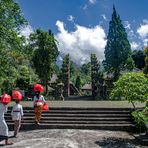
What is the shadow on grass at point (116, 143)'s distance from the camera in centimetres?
1223

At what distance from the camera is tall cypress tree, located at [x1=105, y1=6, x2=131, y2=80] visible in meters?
60.0

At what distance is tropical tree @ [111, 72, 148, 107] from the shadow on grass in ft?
4.96

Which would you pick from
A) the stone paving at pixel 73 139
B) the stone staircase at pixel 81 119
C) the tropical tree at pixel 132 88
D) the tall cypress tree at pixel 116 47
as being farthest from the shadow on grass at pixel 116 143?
the tall cypress tree at pixel 116 47

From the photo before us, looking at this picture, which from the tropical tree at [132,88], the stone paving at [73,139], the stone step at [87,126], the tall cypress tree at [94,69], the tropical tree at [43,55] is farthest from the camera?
the tall cypress tree at [94,69]

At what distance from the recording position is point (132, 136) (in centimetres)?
1443

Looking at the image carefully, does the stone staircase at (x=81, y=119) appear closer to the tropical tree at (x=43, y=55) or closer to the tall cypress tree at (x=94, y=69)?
the tropical tree at (x=43, y=55)

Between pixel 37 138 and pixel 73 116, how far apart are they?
3920 mm

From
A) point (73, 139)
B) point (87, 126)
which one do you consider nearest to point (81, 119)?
point (87, 126)

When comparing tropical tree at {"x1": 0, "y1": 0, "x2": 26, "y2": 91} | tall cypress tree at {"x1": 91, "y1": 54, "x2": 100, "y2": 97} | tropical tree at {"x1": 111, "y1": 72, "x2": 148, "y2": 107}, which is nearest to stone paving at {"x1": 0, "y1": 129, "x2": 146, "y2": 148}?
tropical tree at {"x1": 111, "y1": 72, "x2": 148, "y2": 107}

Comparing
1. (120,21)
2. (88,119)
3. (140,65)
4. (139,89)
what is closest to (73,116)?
(88,119)

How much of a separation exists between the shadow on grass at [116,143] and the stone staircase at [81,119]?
7.70ft

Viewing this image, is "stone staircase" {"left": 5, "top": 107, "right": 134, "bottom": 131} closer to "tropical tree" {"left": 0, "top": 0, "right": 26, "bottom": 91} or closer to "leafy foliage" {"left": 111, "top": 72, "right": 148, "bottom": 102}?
"leafy foliage" {"left": 111, "top": 72, "right": 148, "bottom": 102}

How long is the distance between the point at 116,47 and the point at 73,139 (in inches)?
1887

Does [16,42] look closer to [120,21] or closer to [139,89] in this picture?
[139,89]
